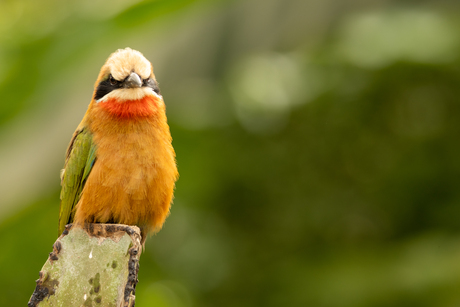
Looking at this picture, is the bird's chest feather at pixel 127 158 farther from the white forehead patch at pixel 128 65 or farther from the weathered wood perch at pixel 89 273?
the weathered wood perch at pixel 89 273

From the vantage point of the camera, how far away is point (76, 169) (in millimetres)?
2895

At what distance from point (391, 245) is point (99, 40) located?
138 inches

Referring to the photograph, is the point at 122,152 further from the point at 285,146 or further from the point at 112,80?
the point at 285,146

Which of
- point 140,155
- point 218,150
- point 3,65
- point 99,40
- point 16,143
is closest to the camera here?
point 140,155

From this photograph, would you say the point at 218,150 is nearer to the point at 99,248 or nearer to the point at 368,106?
the point at 368,106

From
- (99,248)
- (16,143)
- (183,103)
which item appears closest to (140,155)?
(99,248)

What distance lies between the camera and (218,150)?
6383mm

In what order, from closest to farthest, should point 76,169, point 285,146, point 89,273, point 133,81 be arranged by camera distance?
point 89,273 < point 133,81 < point 76,169 < point 285,146

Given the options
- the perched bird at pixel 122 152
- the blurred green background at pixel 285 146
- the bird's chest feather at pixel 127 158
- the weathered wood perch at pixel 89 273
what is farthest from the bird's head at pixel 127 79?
the blurred green background at pixel 285 146

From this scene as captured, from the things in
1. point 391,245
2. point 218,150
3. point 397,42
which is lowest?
point 391,245

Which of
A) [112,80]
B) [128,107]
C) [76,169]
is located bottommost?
[76,169]

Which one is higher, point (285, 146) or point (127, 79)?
point (285, 146)

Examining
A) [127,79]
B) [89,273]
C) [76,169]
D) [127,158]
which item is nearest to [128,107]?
[127,79]

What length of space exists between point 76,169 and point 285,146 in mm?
3692
